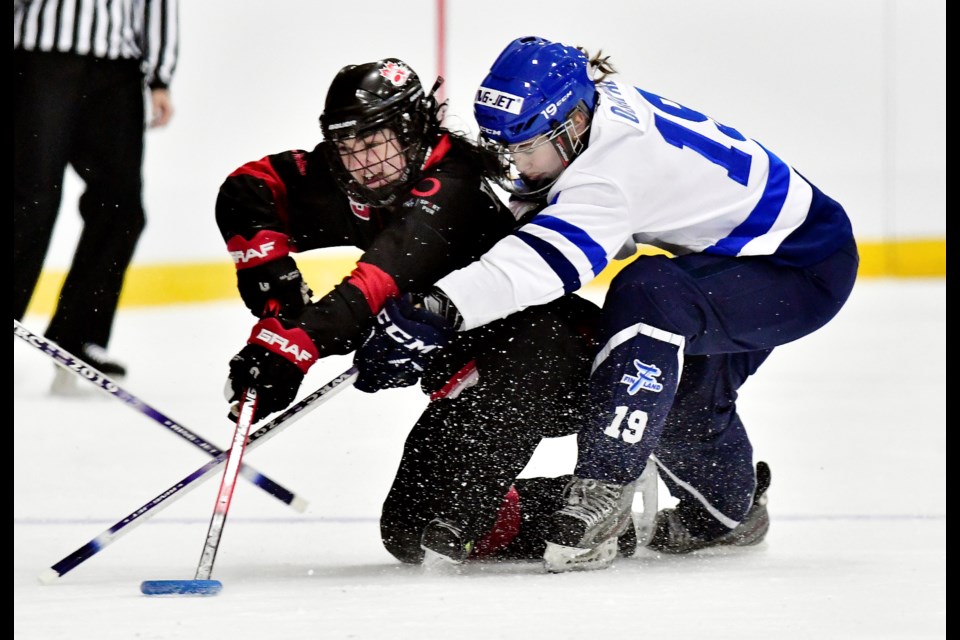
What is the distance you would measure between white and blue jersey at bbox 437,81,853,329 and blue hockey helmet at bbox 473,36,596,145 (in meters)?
0.04

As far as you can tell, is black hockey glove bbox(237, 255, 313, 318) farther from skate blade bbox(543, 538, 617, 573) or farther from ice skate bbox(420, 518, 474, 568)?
skate blade bbox(543, 538, 617, 573)

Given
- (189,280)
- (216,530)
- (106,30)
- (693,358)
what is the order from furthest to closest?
(189,280) → (106,30) → (693,358) → (216,530)

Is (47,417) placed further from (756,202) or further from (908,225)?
(908,225)

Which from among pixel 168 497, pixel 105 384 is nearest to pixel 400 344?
pixel 168 497

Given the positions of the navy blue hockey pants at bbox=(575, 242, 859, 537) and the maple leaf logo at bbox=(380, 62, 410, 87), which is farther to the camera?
the maple leaf logo at bbox=(380, 62, 410, 87)

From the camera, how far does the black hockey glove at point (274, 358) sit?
2.06 m

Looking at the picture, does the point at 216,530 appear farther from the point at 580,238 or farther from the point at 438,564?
the point at 580,238

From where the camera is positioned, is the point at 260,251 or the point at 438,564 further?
the point at 260,251

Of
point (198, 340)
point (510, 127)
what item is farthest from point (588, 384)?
point (198, 340)

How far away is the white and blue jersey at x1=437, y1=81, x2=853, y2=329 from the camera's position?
2041 millimetres

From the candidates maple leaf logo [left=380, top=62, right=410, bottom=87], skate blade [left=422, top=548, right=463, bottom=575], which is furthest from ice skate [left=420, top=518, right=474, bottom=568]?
maple leaf logo [left=380, top=62, right=410, bottom=87]

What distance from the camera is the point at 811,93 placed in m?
5.35

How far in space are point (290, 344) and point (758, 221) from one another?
670 mm

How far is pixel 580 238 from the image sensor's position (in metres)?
2.04
